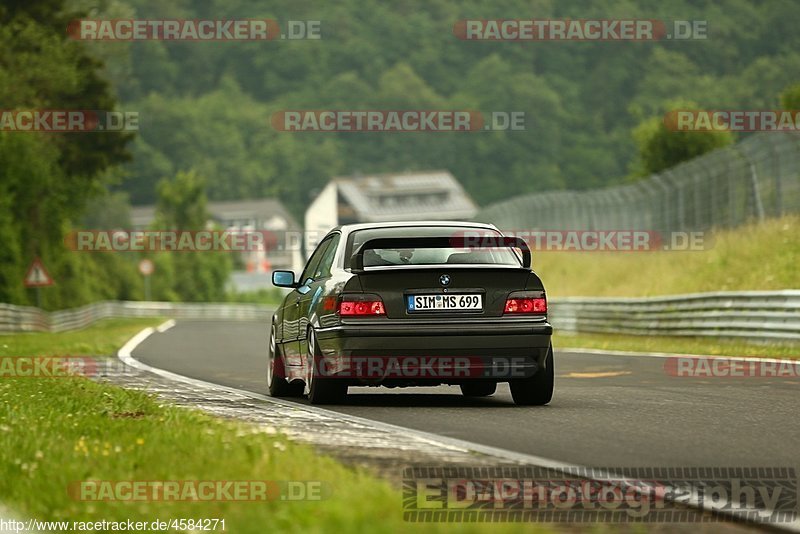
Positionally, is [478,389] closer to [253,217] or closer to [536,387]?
[536,387]

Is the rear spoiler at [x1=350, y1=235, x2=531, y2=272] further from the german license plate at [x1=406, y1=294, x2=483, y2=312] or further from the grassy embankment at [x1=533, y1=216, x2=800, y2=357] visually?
the grassy embankment at [x1=533, y1=216, x2=800, y2=357]

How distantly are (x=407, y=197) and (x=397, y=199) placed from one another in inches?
A: 48.3

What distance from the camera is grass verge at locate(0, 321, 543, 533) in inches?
238

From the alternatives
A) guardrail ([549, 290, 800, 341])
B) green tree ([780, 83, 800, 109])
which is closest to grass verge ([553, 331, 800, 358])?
guardrail ([549, 290, 800, 341])

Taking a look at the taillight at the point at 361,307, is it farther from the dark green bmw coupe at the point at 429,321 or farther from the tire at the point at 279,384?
the tire at the point at 279,384

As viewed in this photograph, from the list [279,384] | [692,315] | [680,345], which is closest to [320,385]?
[279,384]

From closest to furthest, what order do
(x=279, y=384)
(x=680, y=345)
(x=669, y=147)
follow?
1. (x=279, y=384)
2. (x=680, y=345)
3. (x=669, y=147)

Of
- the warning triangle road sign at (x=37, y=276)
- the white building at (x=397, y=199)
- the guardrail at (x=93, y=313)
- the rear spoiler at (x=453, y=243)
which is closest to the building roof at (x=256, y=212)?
the white building at (x=397, y=199)

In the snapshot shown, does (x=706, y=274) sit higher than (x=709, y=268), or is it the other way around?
(x=709, y=268)

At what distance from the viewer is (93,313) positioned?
218ft

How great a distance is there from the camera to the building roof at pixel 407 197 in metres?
164

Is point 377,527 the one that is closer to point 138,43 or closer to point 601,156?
point 601,156

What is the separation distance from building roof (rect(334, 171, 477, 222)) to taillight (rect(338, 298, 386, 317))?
150m

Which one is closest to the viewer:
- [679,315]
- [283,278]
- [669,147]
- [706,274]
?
[283,278]
